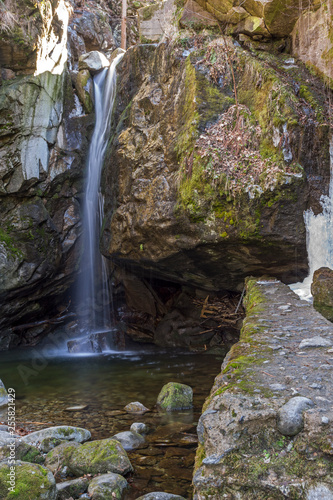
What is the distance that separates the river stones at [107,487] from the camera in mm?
3035

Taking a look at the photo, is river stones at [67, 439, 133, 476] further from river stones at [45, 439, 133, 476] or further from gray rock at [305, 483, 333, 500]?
gray rock at [305, 483, 333, 500]

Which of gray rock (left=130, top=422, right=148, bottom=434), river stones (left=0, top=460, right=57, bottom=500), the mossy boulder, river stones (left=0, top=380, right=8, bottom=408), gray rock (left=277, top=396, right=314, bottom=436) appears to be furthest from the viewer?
river stones (left=0, top=380, right=8, bottom=408)

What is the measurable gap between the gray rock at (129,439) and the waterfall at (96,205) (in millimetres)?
7161

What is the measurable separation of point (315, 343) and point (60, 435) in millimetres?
2859

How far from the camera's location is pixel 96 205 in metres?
10.9

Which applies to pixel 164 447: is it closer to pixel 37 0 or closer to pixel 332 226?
pixel 332 226

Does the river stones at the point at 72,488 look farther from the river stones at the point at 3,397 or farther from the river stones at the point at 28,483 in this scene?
the river stones at the point at 3,397

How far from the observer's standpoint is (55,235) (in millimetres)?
10438

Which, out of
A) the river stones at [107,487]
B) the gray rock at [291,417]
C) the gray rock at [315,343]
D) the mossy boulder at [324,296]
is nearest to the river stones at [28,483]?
the river stones at [107,487]

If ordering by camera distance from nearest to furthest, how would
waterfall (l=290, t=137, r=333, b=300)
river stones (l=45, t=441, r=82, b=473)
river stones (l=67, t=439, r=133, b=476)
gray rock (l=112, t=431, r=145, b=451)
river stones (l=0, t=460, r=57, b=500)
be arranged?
1. river stones (l=0, t=460, r=57, b=500)
2. river stones (l=67, t=439, r=133, b=476)
3. river stones (l=45, t=441, r=82, b=473)
4. gray rock (l=112, t=431, r=145, b=451)
5. waterfall (l=290, t=137, r=333, b=300)

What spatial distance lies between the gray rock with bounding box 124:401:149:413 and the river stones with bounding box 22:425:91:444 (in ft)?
3.52

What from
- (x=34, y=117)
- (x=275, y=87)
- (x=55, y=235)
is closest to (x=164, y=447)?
(x=275, y=87)

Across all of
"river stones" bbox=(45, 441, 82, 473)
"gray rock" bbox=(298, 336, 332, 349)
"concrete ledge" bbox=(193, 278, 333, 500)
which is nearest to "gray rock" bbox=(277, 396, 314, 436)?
"concrete ledge" bbox=(193, 278, 333, 500)

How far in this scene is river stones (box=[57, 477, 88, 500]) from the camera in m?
3.07
